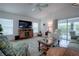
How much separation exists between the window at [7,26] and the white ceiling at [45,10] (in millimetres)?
203

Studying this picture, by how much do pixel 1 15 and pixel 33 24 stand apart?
0.64 m

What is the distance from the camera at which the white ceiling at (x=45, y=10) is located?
6.00 ft

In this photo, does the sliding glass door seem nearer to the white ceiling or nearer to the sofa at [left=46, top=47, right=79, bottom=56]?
the white ceiling

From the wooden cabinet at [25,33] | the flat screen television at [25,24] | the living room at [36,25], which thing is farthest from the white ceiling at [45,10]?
the wooden cabinet at [25,33]

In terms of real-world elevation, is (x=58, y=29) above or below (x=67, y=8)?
below

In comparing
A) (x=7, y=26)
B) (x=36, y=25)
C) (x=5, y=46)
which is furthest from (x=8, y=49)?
(x=36, y=25)

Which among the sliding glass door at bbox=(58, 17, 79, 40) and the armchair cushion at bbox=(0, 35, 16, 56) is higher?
the sliding glass door at bbox=(58, 17, 79, 40)

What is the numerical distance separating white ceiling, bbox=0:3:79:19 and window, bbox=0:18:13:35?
0.20 m

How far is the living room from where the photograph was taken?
1.85 meters

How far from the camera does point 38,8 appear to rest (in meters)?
1.89

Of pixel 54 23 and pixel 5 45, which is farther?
pixel 54 23

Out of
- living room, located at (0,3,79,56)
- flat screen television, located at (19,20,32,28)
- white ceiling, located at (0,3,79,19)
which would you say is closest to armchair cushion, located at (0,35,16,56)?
living room, located at (0,3,79,56)

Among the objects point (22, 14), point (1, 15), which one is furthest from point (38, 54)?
point (1, 15)

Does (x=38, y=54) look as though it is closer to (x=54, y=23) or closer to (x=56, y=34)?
(x=56, y=34)
